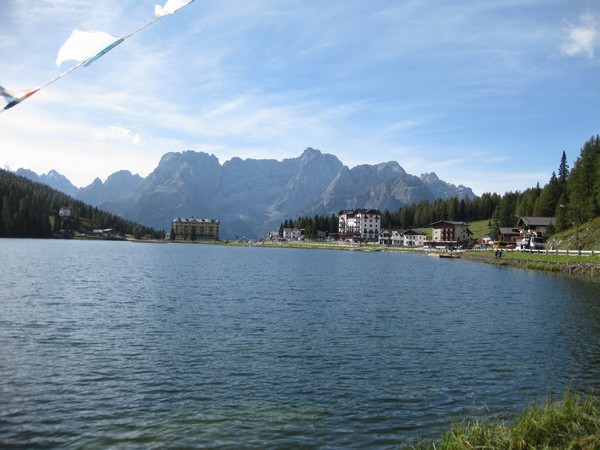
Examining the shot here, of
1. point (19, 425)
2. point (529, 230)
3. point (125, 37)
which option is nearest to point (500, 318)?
point (19, 425)

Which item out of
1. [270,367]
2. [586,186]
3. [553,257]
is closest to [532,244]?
[586,186]

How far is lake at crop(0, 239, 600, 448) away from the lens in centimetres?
1716

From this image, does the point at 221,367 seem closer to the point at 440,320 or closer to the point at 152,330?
the point at 152,330

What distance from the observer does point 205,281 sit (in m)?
70.2

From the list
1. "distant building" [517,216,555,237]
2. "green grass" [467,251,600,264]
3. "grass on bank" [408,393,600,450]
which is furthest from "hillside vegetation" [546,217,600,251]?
"grass on bank" [408,393,600,450]

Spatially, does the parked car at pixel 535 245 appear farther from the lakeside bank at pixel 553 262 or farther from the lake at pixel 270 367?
the lake at pixel 270 367

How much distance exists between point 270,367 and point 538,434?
14.2m

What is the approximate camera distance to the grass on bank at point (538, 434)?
12.8 meters

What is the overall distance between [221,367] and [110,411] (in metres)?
7.12

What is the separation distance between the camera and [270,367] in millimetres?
24875

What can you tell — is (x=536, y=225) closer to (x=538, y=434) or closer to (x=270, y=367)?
(x=270, y=367)

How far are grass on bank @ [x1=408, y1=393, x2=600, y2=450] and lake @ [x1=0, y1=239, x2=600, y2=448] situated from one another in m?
2.98

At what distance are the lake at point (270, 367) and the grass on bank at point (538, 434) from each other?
2.98m

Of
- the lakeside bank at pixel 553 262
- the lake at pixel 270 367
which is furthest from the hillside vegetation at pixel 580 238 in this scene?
the lake at pixel 270 367
